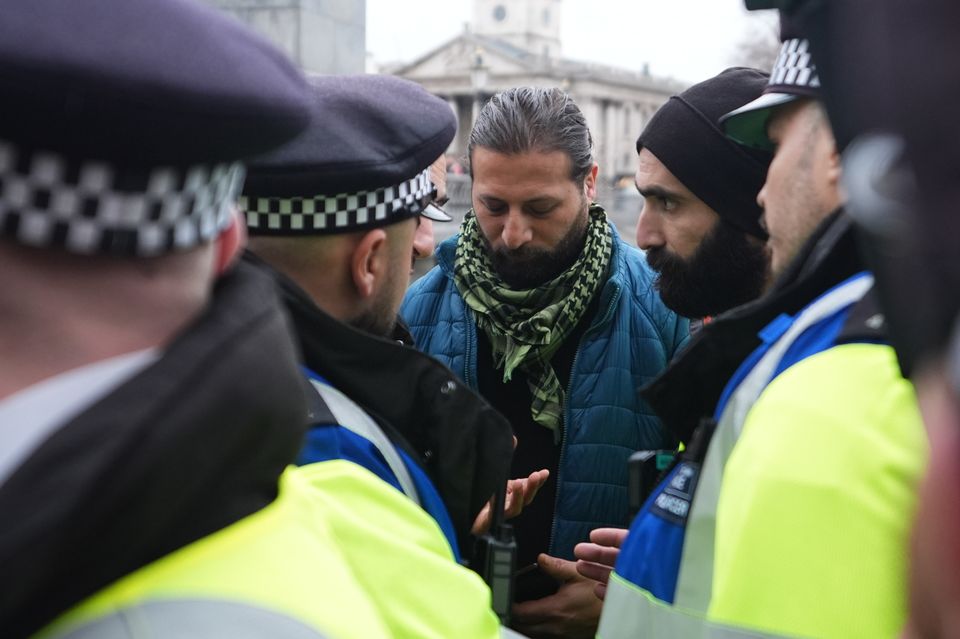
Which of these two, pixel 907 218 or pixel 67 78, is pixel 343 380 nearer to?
pixel 67 78

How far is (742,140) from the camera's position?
2.60 meters

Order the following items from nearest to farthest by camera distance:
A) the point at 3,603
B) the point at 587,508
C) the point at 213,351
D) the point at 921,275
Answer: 1. the point at 921,275
2. the point at 3,603
3. the point at 213,351
4. the point at 587,508

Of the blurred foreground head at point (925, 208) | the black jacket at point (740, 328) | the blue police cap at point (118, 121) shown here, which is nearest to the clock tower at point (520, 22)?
the black jacket at point (740, 328)

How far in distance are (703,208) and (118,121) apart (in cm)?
278

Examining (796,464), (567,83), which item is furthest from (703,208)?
(567,83)

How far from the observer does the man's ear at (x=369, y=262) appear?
230 cm

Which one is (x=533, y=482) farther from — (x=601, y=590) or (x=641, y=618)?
(x=641, y=618)

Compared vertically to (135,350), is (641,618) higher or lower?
lower

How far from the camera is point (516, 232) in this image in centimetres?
390

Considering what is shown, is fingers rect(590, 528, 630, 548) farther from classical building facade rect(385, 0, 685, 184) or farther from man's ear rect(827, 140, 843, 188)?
classical building facade rect(385, 0, 685, 184)

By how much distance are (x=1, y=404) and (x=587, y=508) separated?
9.06 feet

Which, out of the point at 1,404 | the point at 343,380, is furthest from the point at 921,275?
the point at 343,380

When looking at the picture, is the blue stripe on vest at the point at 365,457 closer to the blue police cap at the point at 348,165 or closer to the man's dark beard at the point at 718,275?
the blue police cap at the point at 348,165

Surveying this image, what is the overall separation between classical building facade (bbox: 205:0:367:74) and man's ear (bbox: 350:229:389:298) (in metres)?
3.89
